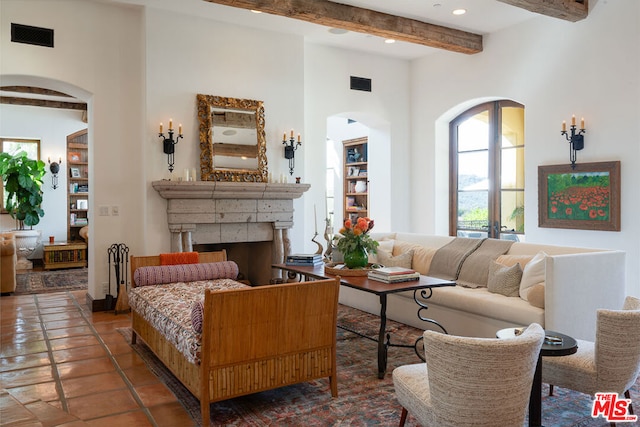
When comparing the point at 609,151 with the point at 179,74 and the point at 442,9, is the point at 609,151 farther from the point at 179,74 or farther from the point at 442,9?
the point at 179,74

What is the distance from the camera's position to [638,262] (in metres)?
4.82

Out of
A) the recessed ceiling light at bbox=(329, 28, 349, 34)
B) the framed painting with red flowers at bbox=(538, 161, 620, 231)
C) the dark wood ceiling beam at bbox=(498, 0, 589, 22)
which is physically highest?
the recessed ceiling light at bbox=(329, 28, 349, 34)

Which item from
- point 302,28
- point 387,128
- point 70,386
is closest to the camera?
point 70,386

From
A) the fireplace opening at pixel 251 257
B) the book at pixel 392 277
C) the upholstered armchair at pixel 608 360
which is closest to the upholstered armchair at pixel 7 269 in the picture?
the fireplace opening at pixel 251 257

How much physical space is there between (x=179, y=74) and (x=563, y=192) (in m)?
4.53

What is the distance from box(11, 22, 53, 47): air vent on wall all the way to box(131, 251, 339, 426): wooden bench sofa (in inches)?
149

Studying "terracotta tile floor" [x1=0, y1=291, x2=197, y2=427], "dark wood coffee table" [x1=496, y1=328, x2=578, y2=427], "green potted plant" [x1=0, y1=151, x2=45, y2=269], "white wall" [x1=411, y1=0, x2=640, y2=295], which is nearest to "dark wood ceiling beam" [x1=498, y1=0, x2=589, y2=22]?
"white wall" [x1=411, y1=0, x2=640, y2=295]

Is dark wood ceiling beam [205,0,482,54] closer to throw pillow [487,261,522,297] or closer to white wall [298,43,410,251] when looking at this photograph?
white wall [298,43,410,251]

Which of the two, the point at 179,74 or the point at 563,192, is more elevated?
the point at 179,74

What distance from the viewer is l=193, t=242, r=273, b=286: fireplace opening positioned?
626 cm

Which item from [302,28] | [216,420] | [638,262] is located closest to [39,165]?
[302,28]

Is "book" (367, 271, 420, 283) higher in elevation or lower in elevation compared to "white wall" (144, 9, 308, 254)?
lower

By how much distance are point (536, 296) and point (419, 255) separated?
1.73 m

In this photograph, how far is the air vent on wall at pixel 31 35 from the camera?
4.97 metres
